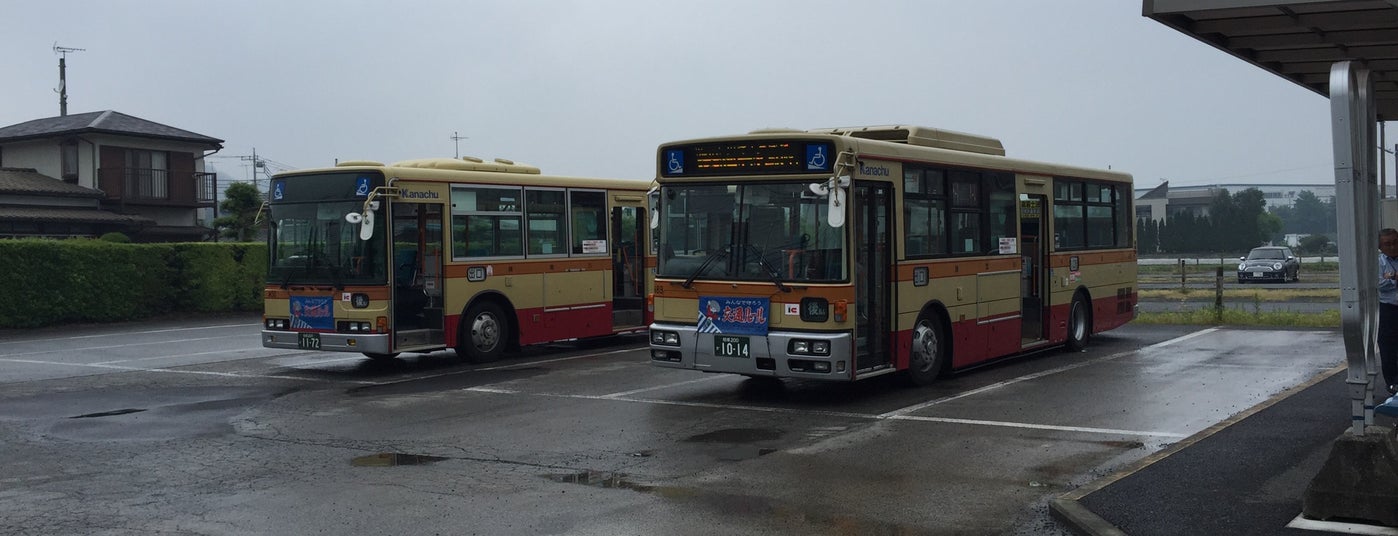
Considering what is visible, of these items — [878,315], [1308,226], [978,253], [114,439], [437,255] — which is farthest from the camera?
[1308,226]

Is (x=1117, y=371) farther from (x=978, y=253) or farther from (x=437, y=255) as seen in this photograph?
(x=437, y=255)

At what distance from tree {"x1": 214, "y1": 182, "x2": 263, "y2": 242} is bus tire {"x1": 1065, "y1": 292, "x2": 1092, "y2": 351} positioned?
35.3m

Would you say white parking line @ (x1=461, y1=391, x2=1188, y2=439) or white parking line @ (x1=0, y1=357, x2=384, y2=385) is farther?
white parking line @ (x1=0, y1=357, x2=384, y2=385)

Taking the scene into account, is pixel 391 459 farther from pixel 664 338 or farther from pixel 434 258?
pixel 434 258

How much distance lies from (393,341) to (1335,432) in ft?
35.4

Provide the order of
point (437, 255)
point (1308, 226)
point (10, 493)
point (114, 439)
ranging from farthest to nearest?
point (1308, 226) → point (437, 255) → point (114, 439) → point (10, 493)

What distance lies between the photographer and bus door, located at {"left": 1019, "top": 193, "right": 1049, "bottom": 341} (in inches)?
653

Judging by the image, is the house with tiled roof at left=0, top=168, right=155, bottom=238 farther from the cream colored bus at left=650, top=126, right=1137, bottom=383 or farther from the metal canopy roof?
the metal canopy roof

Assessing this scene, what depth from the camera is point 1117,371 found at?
50.5 ft

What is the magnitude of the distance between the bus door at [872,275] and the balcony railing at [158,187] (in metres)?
36.7

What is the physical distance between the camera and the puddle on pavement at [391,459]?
31.2ft

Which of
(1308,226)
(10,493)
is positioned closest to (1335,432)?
(10,493)

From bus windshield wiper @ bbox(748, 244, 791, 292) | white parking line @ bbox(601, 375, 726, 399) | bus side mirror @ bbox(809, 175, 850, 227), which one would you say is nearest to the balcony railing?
white parking line @ bbox(601, 375, 726, 399)

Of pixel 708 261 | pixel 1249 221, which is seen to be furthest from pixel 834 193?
pixel 1249 221
